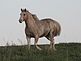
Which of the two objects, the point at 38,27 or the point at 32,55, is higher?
the point at 38,27

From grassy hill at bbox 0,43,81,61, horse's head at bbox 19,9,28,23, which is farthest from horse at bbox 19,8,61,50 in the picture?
grassy hill at bbox 0,43,81,61

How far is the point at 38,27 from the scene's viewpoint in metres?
17.9

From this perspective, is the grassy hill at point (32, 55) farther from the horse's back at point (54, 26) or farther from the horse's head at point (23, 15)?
the horse's back at point (54, 26)

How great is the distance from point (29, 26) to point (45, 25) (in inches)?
55.4

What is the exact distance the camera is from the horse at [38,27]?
56.4ft

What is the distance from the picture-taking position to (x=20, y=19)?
16750 mm

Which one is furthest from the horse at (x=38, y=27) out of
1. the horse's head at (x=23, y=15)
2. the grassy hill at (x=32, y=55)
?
the grassy hill at (x=32, y=55)

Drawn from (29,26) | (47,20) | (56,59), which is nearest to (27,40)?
(29,26)

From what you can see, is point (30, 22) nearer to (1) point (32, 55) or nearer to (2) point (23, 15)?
(2) point (23, 15)

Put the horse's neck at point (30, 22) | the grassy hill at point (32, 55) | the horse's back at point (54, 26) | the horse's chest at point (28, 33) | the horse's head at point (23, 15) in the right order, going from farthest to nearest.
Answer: the horse's back at point (54, 26)
the horse's neck at point (30, 22)
the horse's chest at point (28, 33)
the horse's head at point (23, 15)
the grassy hill at point (32, 55)

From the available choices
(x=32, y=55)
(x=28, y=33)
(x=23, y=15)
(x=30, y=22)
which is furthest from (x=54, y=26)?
(x=32, y=55)

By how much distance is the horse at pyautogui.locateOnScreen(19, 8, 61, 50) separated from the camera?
56.4 ft

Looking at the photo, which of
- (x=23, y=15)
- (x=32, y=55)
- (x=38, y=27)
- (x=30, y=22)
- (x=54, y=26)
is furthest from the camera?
(x=54, y=26)

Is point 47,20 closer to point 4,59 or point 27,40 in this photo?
point 27,40
